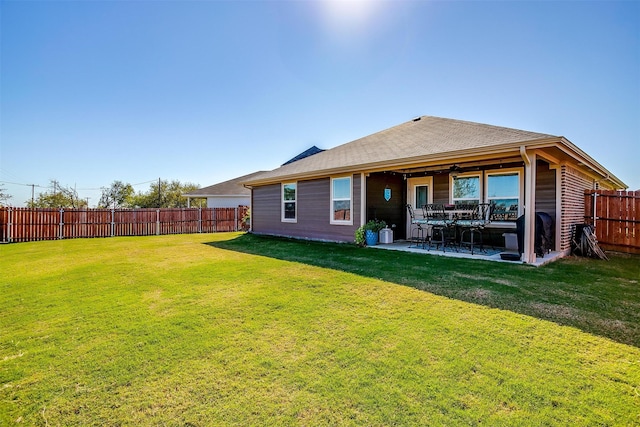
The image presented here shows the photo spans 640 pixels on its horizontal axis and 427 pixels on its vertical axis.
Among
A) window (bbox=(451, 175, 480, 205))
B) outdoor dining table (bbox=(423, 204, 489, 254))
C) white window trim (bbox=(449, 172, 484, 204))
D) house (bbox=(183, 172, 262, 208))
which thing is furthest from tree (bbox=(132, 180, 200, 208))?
outdoor dining table (bbox=(423, 204, 489, 254))

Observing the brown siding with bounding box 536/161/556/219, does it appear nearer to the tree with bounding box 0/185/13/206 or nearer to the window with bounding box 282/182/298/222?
the window with bounding box 282/182/298/222

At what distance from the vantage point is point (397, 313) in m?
3.26

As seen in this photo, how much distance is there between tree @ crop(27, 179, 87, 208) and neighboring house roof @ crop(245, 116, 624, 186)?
90.7 feet

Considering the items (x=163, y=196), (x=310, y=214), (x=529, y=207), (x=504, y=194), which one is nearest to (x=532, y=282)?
(x=529, y=207)

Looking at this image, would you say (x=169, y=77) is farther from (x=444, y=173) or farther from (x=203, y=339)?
(x=203, y=339)

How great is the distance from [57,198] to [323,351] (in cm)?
3611

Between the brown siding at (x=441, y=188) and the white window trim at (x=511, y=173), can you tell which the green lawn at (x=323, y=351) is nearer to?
the white window trim at (x=511, y=173)

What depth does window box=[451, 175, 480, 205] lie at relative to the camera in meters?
8.26

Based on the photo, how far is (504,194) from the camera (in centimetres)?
781

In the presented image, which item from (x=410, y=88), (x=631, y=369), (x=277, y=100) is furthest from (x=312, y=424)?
(x=277, y=100)

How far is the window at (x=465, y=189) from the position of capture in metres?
8.26

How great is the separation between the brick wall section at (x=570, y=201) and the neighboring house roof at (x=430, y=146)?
43 centimetres

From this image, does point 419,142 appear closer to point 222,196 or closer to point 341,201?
point 341,201

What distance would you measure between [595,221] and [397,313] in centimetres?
910
